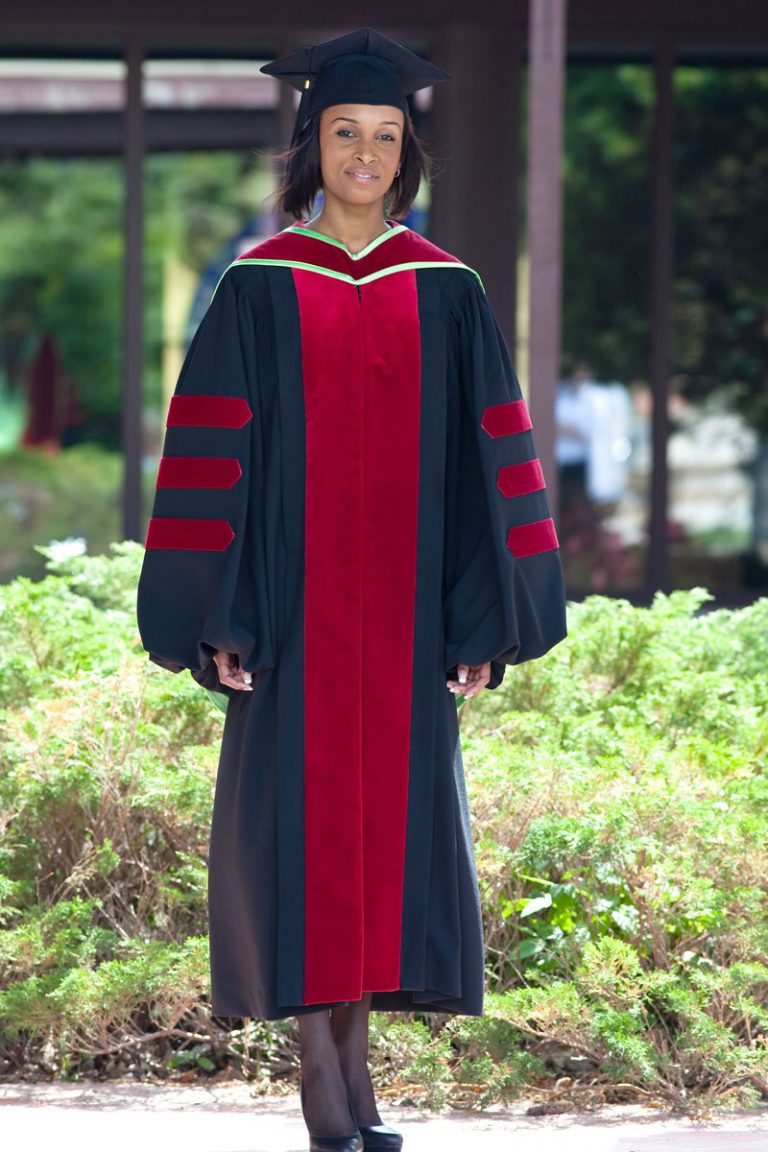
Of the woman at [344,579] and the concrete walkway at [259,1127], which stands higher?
the woman at [344,579]

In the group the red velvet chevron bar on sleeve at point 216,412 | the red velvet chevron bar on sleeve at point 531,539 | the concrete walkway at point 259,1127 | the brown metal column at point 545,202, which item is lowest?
the concrete walkway at point 259,1127

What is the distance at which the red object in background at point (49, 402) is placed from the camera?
1108 cm

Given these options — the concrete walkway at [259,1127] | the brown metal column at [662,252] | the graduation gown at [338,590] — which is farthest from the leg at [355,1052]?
the brown metal column at [662,252]

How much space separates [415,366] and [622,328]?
22.7ft

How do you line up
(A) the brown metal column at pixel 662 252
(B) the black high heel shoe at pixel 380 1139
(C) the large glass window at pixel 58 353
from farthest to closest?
(C) the large glass window at pixel 58 353 < (A) the brown metal column at pixel 662 252 < (B) the black high heel shoe at pixel 380 1139

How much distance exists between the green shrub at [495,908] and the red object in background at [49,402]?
675 centimetres

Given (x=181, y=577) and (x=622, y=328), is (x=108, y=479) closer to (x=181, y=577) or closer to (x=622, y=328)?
(x=622, y=328)

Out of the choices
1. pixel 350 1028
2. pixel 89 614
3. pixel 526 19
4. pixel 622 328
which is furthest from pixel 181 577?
pixel 622 328

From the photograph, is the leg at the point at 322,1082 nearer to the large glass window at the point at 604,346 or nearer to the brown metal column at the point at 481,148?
the brown metal column at the point at 481,148

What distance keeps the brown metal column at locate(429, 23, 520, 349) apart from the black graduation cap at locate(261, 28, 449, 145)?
5154 mm

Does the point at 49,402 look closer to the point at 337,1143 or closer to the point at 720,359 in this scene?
the point at 720,359

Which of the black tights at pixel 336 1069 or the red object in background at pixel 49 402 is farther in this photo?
the red object in background at pixel 49 402

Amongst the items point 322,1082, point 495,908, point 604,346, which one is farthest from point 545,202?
point 322,1082

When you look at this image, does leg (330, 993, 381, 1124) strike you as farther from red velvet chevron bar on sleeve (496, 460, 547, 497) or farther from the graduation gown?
red velvet chevron bar on sleeve (496, 460, 547, 497)
